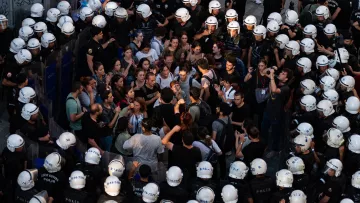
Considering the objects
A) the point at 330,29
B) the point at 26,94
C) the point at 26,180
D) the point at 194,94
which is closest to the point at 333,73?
the point at 330,29

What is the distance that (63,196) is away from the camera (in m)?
12.0

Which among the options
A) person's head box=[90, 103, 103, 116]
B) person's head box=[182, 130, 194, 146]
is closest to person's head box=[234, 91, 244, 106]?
person's head box=[182, 130, 194, 146]

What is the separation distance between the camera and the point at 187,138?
490 inches

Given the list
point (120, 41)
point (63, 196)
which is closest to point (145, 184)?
point (63, 196)

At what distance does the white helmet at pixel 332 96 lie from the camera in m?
14.6

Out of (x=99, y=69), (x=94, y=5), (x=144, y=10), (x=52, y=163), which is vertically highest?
(x=52, y=163)

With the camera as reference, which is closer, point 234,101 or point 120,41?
point 234,101

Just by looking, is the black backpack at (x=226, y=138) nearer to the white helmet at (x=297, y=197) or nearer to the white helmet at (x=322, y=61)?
the white helmet at (x=297, y=197)

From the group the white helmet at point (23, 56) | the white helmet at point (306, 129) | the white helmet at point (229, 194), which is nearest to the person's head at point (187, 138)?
the white helmet at point (229, 194)

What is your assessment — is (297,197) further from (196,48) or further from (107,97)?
(196,48)

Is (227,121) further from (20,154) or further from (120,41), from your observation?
(120,41)

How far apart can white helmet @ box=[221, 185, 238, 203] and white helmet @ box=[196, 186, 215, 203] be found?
0.56 feet

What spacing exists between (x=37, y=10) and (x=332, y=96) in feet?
23.3

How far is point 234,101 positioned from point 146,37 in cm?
408
